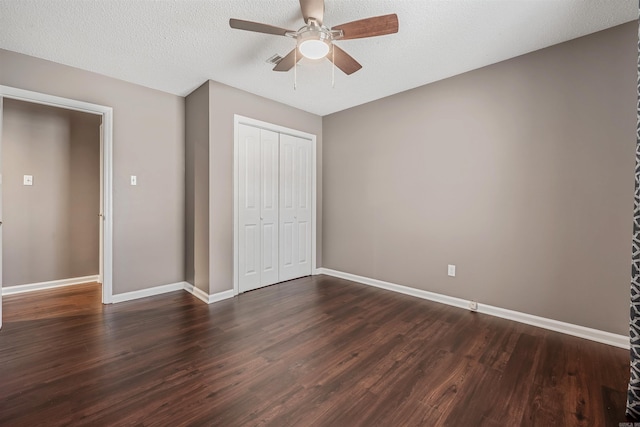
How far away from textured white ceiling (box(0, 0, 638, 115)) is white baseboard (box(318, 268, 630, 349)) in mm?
2445

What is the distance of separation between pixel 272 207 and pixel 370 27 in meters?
2.51

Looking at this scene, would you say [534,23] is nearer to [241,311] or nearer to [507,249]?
[507,249]

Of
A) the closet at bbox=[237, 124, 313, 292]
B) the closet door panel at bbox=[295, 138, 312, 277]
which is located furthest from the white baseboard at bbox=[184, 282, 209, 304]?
the closet door panel at bbox=[295, 138, 312, 277]

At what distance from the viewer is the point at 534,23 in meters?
2.15

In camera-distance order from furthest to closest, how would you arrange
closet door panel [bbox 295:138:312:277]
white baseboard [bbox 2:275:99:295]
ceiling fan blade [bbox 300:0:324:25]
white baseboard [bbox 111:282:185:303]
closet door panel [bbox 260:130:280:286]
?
closet door panel [bbox 295:138:312:277]
closet door panel [bbox 260:130:280:286]
white baseboard [bbox 2:275:99:295]
white baseboard [bbox 111:282:185:303]
ceiling fan blade [bbox 300:0:324:25]

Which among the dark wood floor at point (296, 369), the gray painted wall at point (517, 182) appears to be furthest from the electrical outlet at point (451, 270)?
the dark wood floor at point (296, 369)

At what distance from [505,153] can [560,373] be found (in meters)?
1.87

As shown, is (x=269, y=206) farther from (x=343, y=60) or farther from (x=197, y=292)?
(x=343, y=60)

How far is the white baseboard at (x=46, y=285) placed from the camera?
3.32m

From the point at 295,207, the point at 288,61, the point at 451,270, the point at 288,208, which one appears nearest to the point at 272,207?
the point at 288,208

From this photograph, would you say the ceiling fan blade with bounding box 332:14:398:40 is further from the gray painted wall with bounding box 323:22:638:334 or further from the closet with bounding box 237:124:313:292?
the closet with bounding box 237:124:313:292

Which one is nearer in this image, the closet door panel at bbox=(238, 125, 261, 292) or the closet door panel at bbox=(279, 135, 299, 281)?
the closet door panel at bbox=(238, 125, 261, 292)

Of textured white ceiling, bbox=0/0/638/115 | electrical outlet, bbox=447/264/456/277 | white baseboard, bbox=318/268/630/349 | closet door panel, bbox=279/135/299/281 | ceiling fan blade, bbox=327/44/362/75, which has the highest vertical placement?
textured white ceiling, bbox=0/0/638/115

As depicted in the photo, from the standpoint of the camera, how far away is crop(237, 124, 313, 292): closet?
3.52 metres
